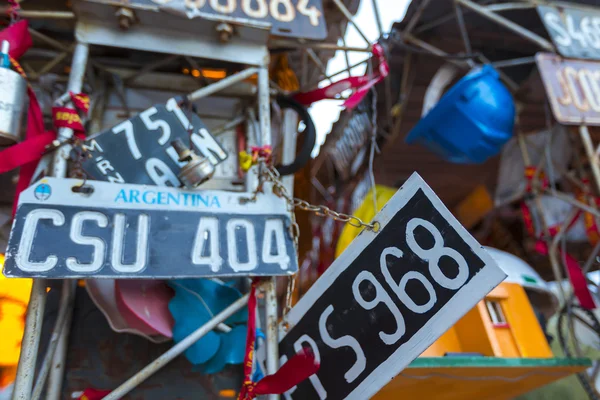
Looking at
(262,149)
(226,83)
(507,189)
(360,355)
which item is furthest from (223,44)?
(507,189)

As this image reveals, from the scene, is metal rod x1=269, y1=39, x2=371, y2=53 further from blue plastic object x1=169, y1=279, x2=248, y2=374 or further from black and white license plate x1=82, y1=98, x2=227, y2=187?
blue plastic object x1=169, y1=279, x2=248, y2=374

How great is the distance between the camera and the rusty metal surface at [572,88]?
3494 mm

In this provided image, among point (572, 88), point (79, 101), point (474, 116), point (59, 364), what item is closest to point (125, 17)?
point (79, 101)

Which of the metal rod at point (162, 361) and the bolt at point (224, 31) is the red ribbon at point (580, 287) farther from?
the bolt at point (224, 31)

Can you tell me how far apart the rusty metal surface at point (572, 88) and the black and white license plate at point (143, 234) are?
2.90 metres

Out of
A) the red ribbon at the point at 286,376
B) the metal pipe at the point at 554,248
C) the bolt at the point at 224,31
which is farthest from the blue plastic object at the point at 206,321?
the metal pipe at the point at 554,248

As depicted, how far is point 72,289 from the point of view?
8.34 ft

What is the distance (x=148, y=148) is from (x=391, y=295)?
1652 millimetres

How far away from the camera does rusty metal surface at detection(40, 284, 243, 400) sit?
97.7 inches

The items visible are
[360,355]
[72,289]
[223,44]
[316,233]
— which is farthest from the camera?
[316,233]

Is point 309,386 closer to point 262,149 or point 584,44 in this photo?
point 262,149

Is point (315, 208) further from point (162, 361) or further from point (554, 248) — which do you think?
point (554, 248)

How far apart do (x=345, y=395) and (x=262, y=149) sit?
1404 millimetres

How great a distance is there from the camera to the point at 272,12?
9.41ft
